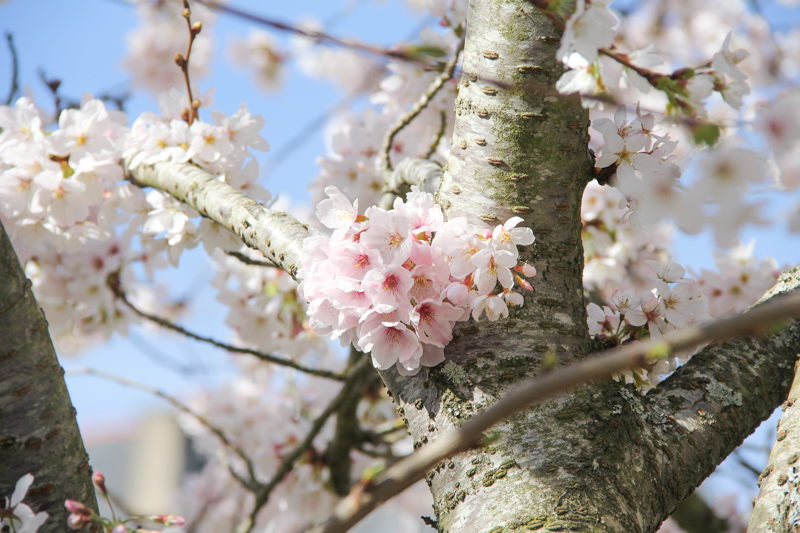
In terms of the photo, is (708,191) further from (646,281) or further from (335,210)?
(646,281)

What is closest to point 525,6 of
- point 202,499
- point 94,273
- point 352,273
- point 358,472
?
point 352,273

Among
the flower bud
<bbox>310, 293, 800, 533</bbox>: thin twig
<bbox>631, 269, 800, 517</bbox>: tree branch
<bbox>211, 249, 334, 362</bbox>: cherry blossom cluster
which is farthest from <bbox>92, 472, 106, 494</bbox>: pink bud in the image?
<bbox>211, 249, 334, 362</bbox>: cherry blossom cluster

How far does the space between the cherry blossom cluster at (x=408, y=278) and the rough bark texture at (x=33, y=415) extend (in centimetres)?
56

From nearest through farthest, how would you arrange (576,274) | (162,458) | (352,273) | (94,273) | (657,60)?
(657,60), (352,273), (576,274), (94,273), (162,458)

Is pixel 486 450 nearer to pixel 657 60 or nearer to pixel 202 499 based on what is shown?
pixel 657 60

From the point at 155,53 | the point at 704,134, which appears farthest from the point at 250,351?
the point at 155,53

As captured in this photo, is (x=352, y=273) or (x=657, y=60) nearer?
(x=657, y=60)

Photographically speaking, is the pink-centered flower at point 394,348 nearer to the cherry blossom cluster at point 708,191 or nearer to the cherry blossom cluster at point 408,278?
the cherry blossom cluster at point 408,278

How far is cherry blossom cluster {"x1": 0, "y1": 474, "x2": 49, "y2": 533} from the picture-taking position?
3.15 feet

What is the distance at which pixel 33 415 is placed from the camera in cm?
109

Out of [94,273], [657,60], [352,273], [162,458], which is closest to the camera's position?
[657,60]

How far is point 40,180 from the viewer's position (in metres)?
1.58

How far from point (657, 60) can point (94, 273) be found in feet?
6.42

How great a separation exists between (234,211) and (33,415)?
0.58 meters
